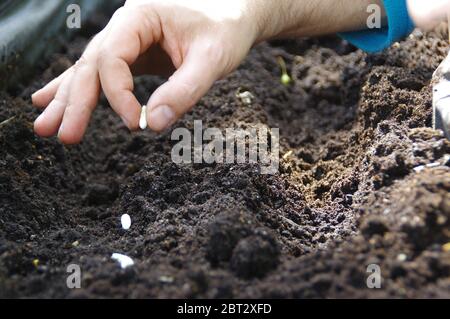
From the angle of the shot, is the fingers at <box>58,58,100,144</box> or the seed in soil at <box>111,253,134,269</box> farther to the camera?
the fingers at <box>58,58,100,144</box>

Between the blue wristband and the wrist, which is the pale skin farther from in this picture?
the blue wristband

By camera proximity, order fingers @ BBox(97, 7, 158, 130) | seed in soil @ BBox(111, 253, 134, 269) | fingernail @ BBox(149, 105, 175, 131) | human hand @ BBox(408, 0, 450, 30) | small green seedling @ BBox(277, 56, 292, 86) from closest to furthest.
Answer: seed in soil @ BBox(111, 253, 134, 269) → fingernail @ BBox(149, 105, 175, 131) → fingers @ BBox(97, 7, 158, 130) → human hand @ BBox(408, 0, 450, 30) → small green seedling @ BBox(277, 56, 292, 86)

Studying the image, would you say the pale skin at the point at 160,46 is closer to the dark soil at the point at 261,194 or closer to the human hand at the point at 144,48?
the human hand at the point at 144,48

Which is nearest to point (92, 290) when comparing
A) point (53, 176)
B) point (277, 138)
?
point (53, 176)

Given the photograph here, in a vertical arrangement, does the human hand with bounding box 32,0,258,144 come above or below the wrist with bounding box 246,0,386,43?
below

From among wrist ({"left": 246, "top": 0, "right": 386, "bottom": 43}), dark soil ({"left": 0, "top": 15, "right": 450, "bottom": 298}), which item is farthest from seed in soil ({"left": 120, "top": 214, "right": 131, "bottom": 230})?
wrist ({"left": 246, "top": 0, "right": 386, "bottom": 43})

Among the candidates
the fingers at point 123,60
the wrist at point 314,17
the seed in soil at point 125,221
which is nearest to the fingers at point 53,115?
the fingers at point 123,60
